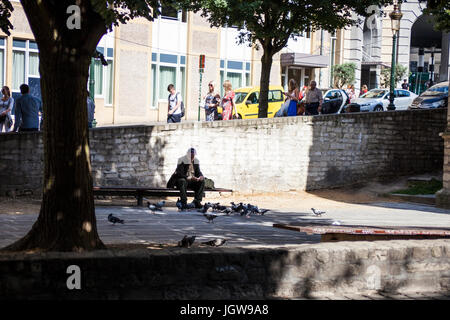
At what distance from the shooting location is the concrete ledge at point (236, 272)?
260 inches

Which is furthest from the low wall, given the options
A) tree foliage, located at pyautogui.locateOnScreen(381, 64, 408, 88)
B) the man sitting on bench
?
tree foliage, located at pyautogui.locateOnScreen(381, 64, 408, 88)

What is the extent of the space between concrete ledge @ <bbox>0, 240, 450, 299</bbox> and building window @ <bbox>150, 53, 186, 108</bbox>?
2917 cm

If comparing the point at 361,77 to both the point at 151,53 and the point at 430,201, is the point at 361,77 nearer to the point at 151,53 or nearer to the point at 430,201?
the point at 151,53

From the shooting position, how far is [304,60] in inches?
1727

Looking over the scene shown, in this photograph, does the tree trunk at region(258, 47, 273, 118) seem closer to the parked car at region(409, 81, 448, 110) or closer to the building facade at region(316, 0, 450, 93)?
the parked car at region(409, 81, 448, 110)

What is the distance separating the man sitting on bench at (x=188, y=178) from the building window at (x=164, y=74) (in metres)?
20.1

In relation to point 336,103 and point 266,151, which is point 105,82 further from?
point 266,151

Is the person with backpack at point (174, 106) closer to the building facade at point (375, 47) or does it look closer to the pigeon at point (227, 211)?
the pigeon at point (227, 211)

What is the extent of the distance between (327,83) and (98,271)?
43422 mm

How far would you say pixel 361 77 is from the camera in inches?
2104

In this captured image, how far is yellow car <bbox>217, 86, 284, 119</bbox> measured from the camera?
100 ft

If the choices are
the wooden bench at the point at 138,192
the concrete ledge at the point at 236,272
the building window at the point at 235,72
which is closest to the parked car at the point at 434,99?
the building window at the point at 235,72

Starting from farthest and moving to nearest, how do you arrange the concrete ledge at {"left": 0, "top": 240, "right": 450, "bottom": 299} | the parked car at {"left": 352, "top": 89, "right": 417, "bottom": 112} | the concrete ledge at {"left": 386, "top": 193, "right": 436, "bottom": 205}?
the parked car at {"left": 352, "top": 89, "right": 417, "bottom": 112}, the concrete ledge at {"left": 386, "top": 193, "right": 436, "bottom": 205}, the concrete ledge at {"left": 0, "top": 240, "right": 450, "bottom": 299}

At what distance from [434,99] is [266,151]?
10.9 m
